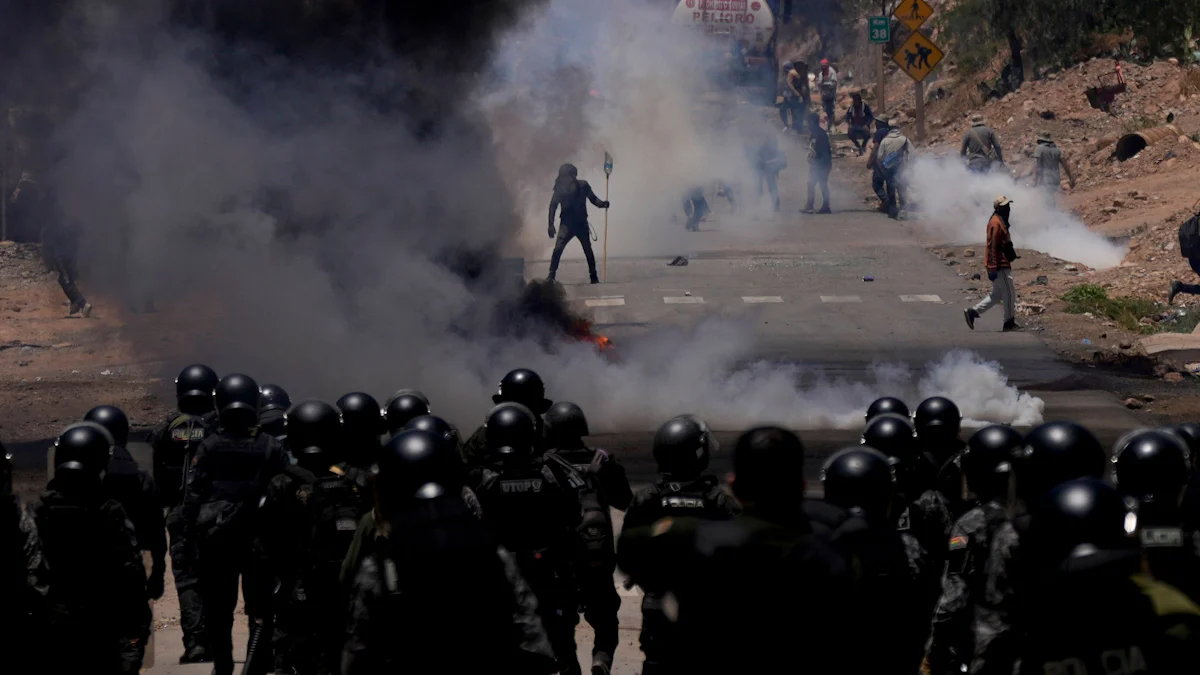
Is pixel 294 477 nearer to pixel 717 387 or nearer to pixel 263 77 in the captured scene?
pixel 717 387

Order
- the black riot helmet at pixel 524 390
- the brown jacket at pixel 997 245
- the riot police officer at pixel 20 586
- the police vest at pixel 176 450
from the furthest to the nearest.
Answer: the brown jacket at pixel 997 245 < the police vest at pixel 176 450 < the black riot helmet at pixel 524 390 < the riot police officer at pixel 20 586

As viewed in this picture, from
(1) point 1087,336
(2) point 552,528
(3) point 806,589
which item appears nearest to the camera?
(3) point 806,589

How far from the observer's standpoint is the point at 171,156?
1312 centimetres

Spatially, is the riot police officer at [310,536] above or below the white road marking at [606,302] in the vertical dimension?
above

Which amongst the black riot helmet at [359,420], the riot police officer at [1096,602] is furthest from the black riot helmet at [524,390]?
the riot police officer at [1096,602]

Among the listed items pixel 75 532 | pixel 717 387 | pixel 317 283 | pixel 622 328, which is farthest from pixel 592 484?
pixel 622 328

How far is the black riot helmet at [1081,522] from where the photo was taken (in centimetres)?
317

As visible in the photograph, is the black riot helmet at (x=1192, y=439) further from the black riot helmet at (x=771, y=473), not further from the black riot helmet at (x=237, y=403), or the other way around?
the black riot helmet at (x=237, y=403)

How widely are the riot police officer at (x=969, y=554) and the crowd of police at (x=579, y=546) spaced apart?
0.01m

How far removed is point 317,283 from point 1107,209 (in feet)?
44.3

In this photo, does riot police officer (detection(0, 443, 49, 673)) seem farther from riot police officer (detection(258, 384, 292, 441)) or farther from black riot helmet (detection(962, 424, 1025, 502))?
black riot helmet (detection(962, 424, 1025, 502))

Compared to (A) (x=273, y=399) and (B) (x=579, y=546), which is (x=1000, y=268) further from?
(B) (x=579, y=546)

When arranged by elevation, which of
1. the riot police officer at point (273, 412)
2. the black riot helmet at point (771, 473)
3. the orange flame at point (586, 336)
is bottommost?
the orange flame at point (586, 336)

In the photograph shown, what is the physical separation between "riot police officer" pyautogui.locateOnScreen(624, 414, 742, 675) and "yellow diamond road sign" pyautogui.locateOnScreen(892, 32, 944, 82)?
20.2m
